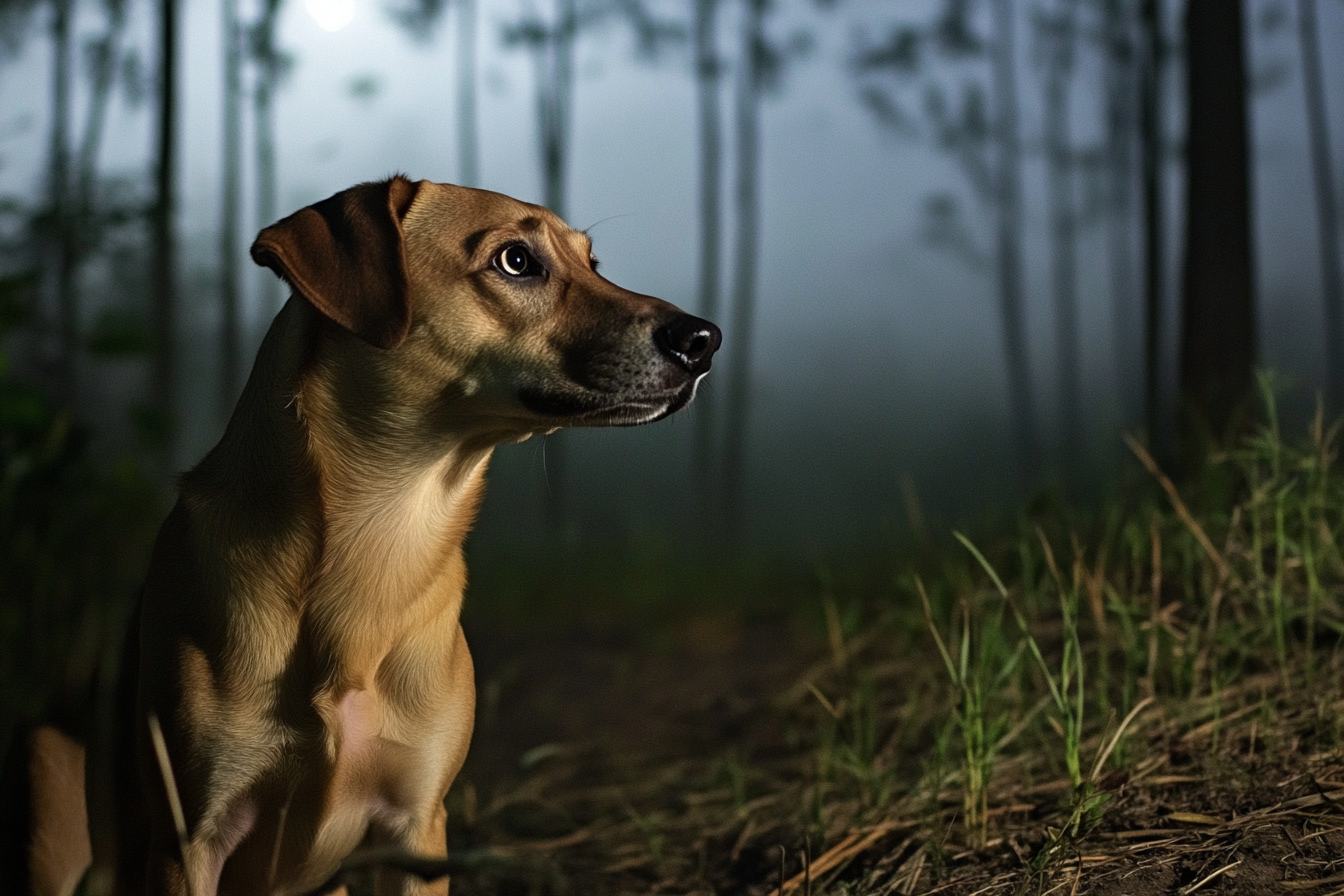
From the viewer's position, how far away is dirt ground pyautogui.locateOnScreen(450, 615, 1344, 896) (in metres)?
2.33

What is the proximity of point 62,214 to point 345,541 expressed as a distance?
6424 mm

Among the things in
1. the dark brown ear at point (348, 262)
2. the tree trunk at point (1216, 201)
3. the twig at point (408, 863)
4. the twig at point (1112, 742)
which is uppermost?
the tree trunk at point (1216, 201)

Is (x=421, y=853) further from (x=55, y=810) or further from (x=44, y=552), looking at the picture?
(x=44, y=552)

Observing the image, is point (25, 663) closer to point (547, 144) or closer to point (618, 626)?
point (618, 626)

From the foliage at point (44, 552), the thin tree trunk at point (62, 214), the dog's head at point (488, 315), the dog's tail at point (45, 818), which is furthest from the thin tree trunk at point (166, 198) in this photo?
the dog's head at point (488, 315)

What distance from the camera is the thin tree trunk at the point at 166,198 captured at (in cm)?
1012

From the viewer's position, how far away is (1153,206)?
14.2 metres

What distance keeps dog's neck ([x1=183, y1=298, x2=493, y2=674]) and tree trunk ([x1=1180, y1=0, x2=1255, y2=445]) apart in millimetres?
5325

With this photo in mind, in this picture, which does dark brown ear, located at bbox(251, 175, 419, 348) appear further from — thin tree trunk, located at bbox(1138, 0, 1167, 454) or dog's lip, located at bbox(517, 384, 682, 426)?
thin tree trunk, located at bbox(1138, 0, 1167, 454)

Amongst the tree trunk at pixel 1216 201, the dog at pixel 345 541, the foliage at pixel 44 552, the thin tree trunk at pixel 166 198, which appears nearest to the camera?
the dog at pixel 345 541

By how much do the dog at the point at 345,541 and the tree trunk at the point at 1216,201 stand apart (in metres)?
4.95

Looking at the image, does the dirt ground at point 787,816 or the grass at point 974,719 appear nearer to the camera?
the dirt ground at point 787,816

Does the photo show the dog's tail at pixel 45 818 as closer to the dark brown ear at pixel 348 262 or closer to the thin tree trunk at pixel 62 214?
the dark brown ear at pixel 348 262

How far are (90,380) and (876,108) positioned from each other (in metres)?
14.5
